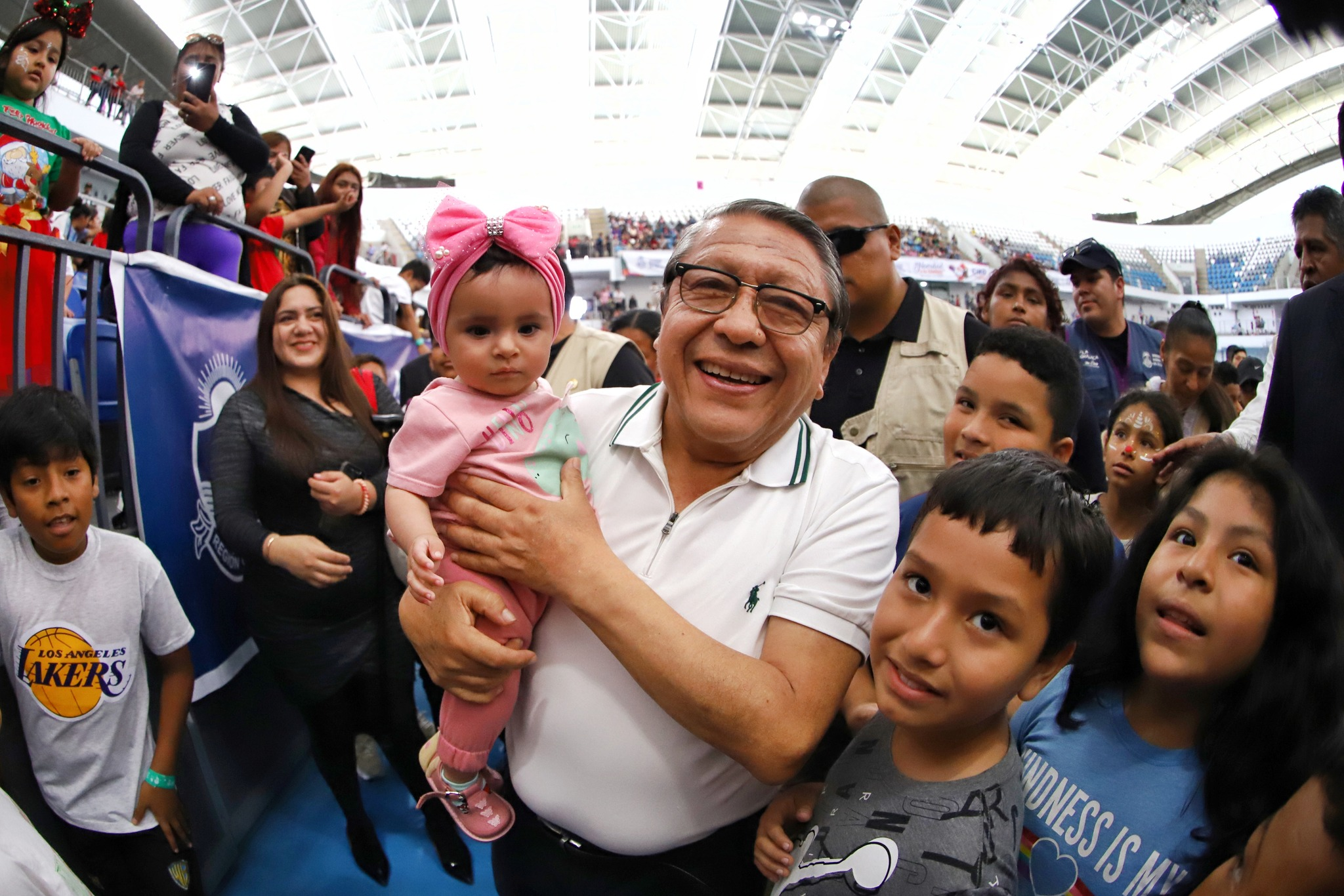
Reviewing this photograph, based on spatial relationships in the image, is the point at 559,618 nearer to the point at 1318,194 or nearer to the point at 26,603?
the point at 26,603

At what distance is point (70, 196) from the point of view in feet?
9.68

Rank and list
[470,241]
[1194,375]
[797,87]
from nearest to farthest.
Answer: [470,241], [1194,375], [797,87]

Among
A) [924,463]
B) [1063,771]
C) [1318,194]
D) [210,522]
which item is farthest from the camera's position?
[1318,194]

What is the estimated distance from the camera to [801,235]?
116 centimetres

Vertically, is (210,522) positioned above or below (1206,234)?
below

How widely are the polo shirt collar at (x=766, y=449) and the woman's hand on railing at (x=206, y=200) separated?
2.60 metres

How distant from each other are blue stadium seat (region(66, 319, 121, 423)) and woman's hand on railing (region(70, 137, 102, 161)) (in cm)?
64

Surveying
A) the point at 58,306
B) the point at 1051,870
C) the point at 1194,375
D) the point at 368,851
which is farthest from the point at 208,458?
the point at 1194,375

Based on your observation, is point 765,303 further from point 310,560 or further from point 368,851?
point 368,851

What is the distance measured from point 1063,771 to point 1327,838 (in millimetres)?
439

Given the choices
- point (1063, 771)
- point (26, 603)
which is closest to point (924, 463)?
point (1063, 771)

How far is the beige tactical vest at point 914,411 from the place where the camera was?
2.05 m

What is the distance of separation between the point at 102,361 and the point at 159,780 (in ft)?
5.99

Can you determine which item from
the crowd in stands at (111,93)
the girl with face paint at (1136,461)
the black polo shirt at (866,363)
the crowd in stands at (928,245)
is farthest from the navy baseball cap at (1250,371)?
the crowd in stands at (928,245)
